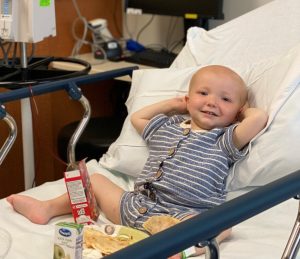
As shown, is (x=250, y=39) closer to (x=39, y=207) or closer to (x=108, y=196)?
(x=108, y=196)

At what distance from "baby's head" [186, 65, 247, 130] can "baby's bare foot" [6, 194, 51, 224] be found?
1.56ft

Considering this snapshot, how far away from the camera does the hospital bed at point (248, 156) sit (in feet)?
2.80

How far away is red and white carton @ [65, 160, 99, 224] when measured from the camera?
1434 millimetres

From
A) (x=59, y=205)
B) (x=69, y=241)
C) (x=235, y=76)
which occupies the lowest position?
(x=59, y=205)

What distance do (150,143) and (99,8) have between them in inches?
54.8

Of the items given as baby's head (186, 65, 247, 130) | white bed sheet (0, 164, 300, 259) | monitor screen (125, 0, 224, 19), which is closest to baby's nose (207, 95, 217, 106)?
baby's head (186, 65, 247, 130)

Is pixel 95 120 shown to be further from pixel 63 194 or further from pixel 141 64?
pixel 63 194

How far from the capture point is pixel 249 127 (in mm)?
1435

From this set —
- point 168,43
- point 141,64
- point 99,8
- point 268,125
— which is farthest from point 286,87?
point 99,8

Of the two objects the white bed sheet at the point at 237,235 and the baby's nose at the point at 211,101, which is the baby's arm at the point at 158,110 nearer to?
the baby's nose at the point at 211,101

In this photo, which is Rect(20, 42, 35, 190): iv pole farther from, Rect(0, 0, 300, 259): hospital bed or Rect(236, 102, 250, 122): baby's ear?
Rect(236, 102, 250, 122): baby's ear

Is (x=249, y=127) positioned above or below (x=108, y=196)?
above

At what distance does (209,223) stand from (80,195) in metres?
0.70

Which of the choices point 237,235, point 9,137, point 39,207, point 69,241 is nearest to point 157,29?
point 9,137
